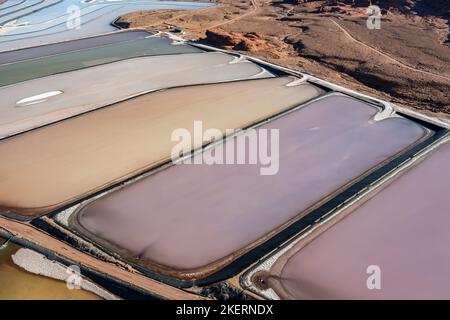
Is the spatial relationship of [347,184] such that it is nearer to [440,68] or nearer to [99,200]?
[99,200]

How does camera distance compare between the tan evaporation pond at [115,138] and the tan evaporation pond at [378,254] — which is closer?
the tan evaporation pond at [378,254]

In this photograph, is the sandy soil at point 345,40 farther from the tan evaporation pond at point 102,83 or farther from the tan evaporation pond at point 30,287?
the tan evaporation pond at point 30,287

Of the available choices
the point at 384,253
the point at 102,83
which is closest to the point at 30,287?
the point at 384,253

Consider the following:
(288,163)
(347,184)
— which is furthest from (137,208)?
(347,184)

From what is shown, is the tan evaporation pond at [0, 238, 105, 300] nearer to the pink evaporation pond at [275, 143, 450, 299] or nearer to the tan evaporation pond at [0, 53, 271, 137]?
the pink evaporation pond at [275, 143, 450, 299]

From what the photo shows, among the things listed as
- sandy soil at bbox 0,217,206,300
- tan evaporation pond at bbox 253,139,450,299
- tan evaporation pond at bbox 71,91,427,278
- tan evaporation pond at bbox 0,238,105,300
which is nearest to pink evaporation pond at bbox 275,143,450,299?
tan evaporation pond at bbox 253,139,450,299

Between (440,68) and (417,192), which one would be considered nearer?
(417,192)

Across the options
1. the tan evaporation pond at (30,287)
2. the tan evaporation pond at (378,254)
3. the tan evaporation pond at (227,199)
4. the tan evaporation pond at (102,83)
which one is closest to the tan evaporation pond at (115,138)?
the tan evaporation pond at (102,83)
